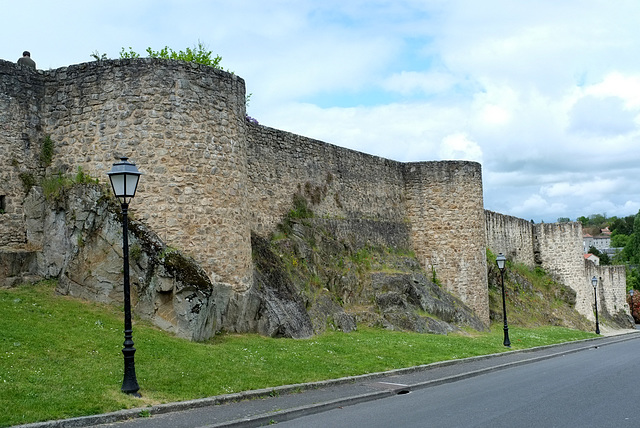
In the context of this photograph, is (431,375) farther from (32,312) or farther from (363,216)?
(363,216)

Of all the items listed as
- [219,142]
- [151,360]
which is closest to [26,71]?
[219,142]

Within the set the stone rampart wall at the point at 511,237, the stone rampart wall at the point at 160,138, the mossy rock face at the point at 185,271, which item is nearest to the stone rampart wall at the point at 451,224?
the stone rampart wall at the point at 511,237

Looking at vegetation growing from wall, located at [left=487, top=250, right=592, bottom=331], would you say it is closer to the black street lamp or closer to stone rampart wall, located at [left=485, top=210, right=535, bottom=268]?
stone rampart wall, located at [left=485, top=210, right=535, bottom=268]

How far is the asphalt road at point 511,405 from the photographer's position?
975 centimetres

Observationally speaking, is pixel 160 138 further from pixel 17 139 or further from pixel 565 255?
pixel 565 255

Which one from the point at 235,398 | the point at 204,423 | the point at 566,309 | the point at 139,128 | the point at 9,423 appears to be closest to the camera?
the point at 9,423

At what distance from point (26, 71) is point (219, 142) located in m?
4.75

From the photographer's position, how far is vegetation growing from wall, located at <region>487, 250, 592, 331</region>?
34.4 m

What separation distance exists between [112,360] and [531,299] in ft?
104

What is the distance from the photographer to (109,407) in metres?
9.36

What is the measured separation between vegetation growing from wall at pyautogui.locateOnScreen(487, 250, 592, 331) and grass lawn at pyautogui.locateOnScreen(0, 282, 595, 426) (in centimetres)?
1757

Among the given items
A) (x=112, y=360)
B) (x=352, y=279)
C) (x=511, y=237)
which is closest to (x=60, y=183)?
(x=112, y=360)

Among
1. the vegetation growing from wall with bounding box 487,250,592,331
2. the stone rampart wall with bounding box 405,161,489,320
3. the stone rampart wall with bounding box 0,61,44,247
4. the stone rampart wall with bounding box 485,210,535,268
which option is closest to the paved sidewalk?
the stone rampart wall with bounding box 0,61,44,247

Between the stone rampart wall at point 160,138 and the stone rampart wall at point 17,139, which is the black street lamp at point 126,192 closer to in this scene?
the stone rampart wall at point 160,138
